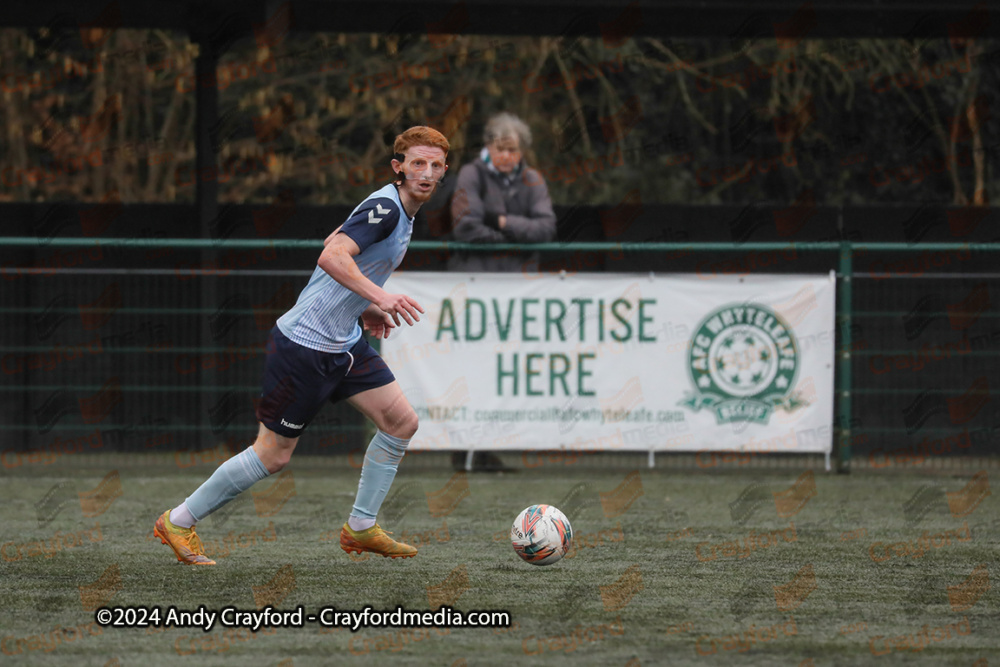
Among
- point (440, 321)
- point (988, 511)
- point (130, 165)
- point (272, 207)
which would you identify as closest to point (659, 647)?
point (988, 511)

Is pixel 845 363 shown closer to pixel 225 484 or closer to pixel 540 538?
pixel 540 538

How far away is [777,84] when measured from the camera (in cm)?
1522

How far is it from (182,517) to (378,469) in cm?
92

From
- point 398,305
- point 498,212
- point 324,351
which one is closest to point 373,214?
point 398,305

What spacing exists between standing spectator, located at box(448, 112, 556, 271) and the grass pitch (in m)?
1.63

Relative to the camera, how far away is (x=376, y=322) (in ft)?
21.6

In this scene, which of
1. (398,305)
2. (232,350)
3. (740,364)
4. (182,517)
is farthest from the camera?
(232,350)

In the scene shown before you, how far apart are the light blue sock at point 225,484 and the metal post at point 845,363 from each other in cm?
566

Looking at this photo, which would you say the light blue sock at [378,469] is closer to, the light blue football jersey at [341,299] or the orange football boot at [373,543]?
the orange football boot at [373,543]

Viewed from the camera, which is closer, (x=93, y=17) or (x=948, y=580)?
(x=948, y=580)

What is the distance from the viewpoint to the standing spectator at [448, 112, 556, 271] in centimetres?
1029

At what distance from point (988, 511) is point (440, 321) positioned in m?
3.95

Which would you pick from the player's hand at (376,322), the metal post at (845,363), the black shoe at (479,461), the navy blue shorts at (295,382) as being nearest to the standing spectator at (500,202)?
the black shoe at (479,461)

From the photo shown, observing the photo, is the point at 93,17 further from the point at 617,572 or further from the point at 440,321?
the point at 617,572
